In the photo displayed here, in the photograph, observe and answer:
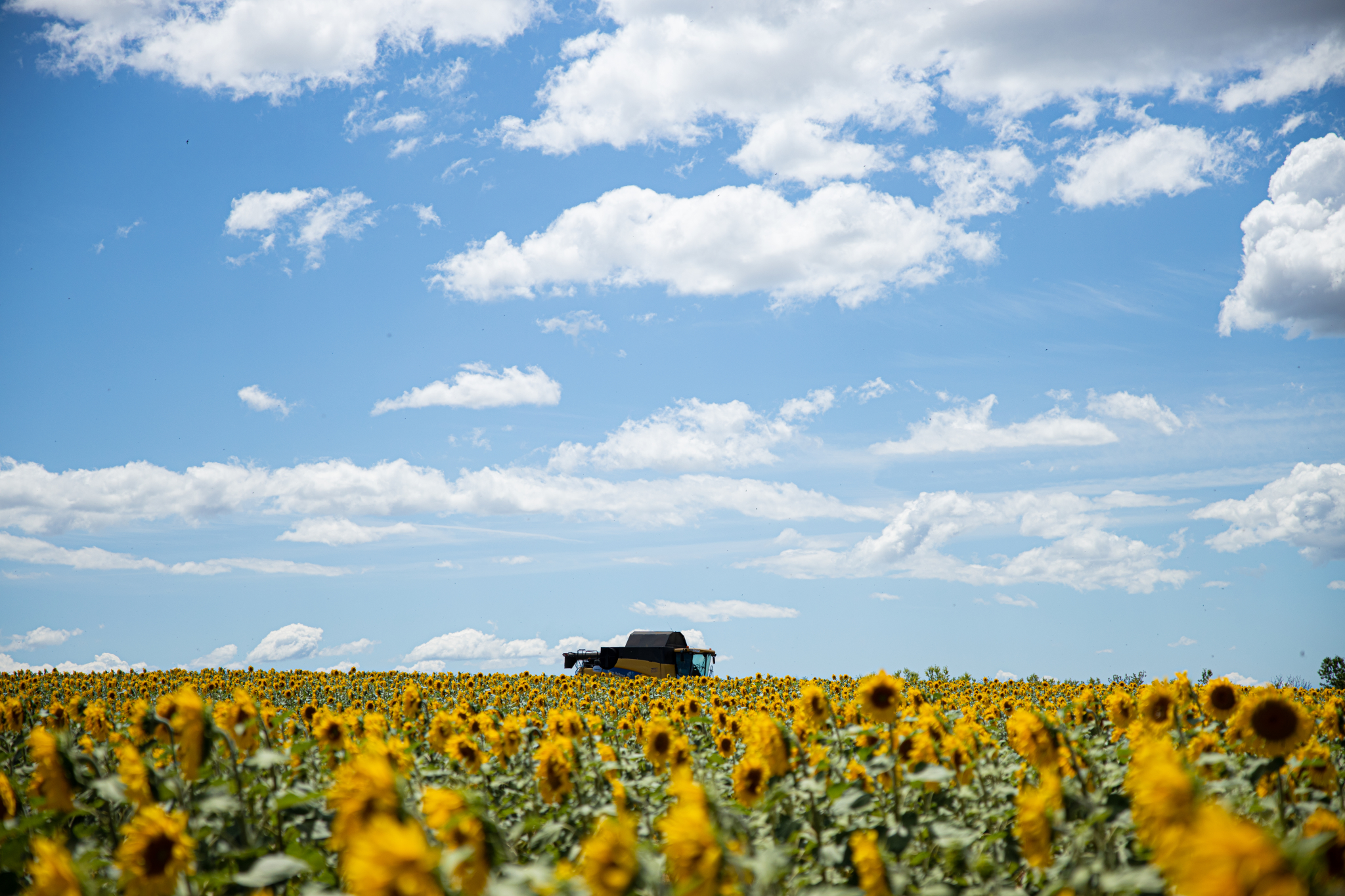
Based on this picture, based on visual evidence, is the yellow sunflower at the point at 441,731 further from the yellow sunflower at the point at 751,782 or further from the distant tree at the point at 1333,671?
the distant tree at the point at 1333,671

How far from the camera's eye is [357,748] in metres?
7.36

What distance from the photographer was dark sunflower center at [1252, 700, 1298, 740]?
22.1 ft

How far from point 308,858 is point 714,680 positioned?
25530 mm

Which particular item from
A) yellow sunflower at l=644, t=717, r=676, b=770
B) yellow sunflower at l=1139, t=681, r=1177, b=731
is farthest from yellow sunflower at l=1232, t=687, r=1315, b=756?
yellow sunflower at l=644, t=717, r=676, b=770

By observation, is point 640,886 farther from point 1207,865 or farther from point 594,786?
point 594,786

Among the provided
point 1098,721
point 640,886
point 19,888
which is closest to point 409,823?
point 640,886

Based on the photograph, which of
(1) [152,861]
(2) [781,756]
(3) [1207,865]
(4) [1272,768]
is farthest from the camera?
(2) [781,756]

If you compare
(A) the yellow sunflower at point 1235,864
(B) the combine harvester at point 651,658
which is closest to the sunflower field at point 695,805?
(A) the yellow sunflower at point 1235,864

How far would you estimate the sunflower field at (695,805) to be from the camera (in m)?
3.41

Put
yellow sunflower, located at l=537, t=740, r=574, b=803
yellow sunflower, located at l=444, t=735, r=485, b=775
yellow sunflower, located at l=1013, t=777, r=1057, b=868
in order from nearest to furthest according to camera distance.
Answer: yellow sunflower, located at l=1013, t=777, r=1057, b=868
yellow sunflower, located at l=537, t=740, r=574, b=803
yellow sunflower, located at l=444, t=735, r=485, b=775

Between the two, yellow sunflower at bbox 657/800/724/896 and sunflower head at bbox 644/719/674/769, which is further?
sunflower head at bbox 644/719/674/769

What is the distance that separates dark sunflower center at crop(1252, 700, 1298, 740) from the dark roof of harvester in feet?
125

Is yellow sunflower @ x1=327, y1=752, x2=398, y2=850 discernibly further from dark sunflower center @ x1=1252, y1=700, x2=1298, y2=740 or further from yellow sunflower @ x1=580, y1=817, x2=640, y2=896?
dark sunflower center @ x1=1252, y1=700, x2=1298, y2=740

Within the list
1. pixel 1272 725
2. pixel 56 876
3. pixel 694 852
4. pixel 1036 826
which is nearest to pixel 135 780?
pixel 56 876
